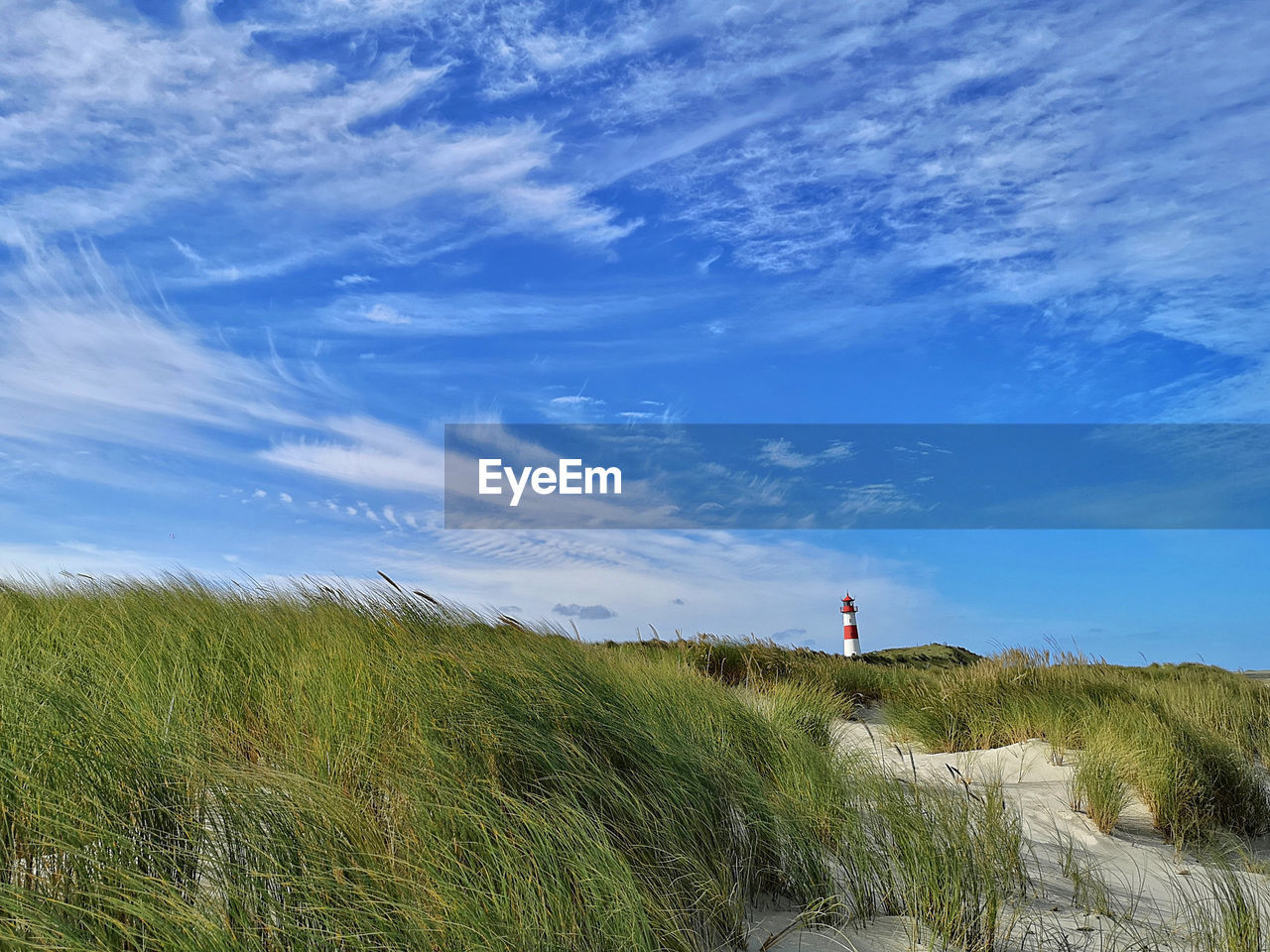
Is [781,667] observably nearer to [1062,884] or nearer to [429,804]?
[1062,884]

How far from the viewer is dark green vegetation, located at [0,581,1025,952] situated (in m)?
2.19

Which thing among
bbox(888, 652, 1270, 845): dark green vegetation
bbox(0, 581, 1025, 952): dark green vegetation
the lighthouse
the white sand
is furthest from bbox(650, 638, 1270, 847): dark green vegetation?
the lighthouse

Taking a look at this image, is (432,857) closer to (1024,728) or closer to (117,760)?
(117,760)

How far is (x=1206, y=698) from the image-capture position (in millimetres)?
7617

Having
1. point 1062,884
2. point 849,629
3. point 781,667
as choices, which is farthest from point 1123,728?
point 849,629

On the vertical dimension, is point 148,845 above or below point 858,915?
above

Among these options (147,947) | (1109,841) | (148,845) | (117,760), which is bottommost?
(1109,841)

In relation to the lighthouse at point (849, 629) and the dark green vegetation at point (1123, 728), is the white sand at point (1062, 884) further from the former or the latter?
the lighthouse at point (849, 629)

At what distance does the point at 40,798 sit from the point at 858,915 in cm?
261

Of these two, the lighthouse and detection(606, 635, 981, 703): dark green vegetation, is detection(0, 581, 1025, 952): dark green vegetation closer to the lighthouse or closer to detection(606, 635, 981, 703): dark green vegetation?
detection(606, 635, 981, 703): dark green vegetation

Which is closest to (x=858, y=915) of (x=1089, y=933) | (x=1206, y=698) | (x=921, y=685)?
(x=1089, y=933)

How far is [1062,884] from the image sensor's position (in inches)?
142

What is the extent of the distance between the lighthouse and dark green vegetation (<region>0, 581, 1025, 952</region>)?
15680 millimetres

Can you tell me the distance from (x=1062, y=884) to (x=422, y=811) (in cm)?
279
